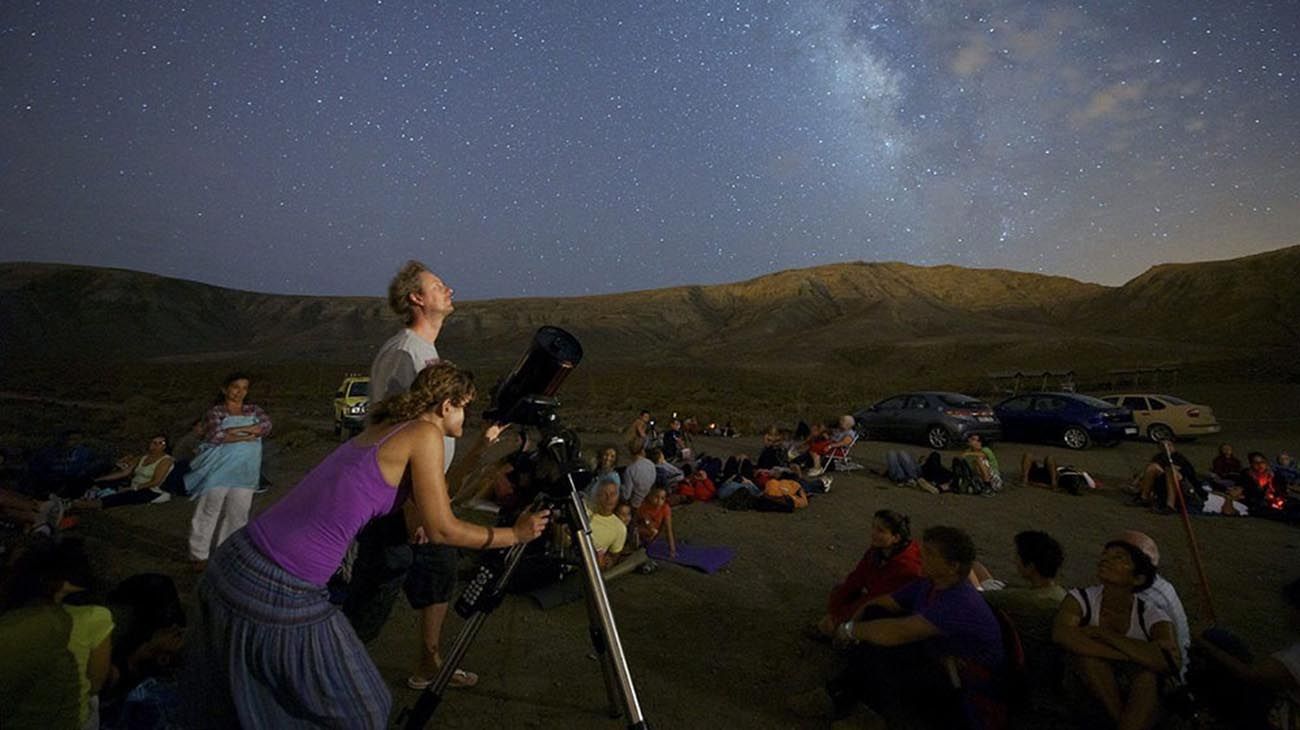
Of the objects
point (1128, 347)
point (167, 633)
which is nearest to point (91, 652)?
point (167, 633)

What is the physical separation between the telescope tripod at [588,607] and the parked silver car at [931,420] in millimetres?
13648

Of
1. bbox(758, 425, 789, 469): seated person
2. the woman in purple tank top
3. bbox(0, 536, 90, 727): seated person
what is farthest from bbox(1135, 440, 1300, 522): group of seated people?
bbox(0, 536, 90, 727): seated person

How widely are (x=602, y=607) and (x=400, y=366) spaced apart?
4.53 ft

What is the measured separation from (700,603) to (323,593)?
4044 mm

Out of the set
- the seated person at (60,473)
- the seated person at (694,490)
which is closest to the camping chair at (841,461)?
the seated person at (694,490)

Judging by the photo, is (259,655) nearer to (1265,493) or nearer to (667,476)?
(667,476)

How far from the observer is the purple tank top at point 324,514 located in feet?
5.80

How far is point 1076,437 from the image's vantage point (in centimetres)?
1418

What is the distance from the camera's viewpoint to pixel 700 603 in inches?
209

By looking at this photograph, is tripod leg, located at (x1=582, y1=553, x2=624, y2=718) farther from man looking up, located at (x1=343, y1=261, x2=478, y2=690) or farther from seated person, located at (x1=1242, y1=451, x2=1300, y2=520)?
seated person, located at (x1=1242, y1=451, x2=1300, y2=520)

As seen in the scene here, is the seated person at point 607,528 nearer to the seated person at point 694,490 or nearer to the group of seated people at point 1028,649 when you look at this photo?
the group of seated people at point 1028,649

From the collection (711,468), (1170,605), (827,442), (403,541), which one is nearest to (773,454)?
(711,468)

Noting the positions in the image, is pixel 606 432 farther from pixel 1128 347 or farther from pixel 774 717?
pixel 1128 347

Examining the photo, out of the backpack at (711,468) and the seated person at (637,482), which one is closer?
the seated person at (637,482)
